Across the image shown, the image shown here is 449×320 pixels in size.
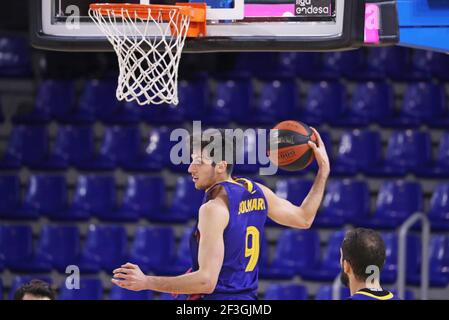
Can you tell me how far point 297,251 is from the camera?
7797 millimetres

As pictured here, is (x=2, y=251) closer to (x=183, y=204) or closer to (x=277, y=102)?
(x=183, y=204)

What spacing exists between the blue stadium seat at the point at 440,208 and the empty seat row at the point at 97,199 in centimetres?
176

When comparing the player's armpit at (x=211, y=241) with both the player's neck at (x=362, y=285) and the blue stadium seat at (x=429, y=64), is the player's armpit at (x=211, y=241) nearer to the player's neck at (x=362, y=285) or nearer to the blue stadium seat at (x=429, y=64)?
the player's neck at (x=362, y=285)

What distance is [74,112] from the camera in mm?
9156

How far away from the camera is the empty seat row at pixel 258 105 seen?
8641 mm

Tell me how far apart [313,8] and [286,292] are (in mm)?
3012


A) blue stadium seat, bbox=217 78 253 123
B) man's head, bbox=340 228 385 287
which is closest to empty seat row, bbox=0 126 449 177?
blue stadium seat, bbox=217 78 253 123

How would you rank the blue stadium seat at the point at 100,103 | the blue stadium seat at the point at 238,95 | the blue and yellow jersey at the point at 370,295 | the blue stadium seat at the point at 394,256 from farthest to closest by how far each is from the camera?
the blue stadium seat at the point at 100,103
the blue stadium seat at the point at 238,95
the blue stadium seat at the point at 394,256
the blue and yellow jersey at the point at 370,295

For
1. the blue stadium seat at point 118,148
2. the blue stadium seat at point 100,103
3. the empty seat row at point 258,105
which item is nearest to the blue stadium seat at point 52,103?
the empty seat row at point 258,105

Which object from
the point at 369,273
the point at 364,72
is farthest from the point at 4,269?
the point at 369,273

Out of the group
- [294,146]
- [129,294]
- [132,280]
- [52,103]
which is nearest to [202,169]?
[294,146]

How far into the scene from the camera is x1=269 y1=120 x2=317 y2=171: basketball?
480 centimetres

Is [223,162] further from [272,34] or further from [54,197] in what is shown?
[54,197]
